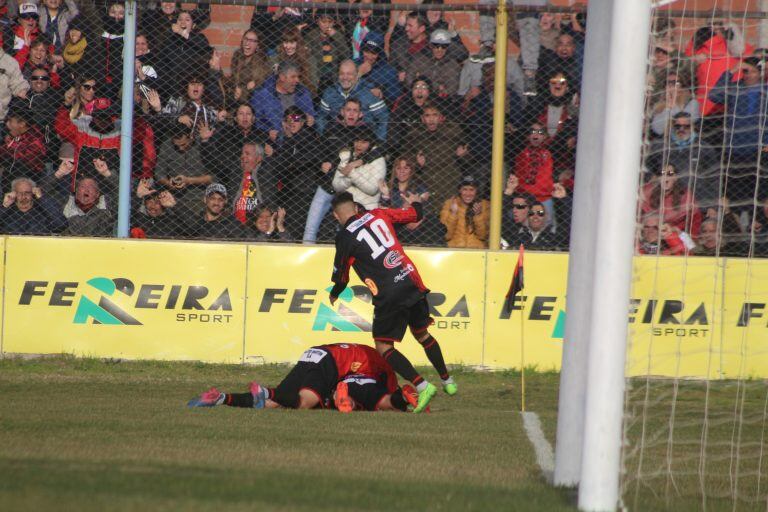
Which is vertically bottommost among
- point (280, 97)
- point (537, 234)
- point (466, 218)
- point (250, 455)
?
point (250, 455)

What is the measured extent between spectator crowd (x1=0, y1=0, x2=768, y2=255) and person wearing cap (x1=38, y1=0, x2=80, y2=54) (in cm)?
21

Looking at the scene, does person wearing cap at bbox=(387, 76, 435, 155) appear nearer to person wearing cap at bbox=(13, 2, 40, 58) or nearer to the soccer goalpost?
the soccer goalpost

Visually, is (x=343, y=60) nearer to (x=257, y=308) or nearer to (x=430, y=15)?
(x=430, y=15)

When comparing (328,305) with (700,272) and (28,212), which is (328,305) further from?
(700,272)

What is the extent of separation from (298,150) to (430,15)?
2501 millimetres

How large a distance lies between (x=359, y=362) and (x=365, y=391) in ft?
0.84

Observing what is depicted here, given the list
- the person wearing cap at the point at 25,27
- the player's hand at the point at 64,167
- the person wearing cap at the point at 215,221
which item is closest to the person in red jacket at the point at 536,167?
the person wearing cap at the point at 215,221

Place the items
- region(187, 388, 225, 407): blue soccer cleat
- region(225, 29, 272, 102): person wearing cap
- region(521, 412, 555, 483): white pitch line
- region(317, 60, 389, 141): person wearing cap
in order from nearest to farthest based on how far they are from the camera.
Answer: region(521, 412, 555, 483): white pitch line → region(187, 388, 225, 407): blue soccer cleat → region(317, 60, 389, 141): person wearing cap → region(225, 29, 272, 102): person wearing cap

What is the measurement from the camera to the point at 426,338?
10633 mm

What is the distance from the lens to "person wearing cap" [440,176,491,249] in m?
12.7

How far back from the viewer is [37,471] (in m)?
5.15

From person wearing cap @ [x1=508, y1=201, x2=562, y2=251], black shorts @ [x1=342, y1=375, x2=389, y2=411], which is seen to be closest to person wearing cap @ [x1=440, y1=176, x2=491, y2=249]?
person wearing cap @ [x1=508, y1=201, x2=562, y2=251]

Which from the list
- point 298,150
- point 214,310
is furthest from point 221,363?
point 298,150

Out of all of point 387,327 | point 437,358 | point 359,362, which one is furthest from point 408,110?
point 359,362
